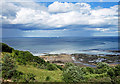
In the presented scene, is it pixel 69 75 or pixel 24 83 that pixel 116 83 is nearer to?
pixel 69 75

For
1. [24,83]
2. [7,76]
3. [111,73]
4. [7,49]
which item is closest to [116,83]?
[24,83]

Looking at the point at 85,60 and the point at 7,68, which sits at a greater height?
the point at 7,68

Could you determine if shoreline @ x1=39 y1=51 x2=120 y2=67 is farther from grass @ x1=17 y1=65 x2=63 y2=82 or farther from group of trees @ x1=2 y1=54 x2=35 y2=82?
group of trees @ x1=2 y1=54 x2=35 y2=82

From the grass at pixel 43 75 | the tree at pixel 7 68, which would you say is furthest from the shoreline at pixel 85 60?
the tree at pixel 7 68

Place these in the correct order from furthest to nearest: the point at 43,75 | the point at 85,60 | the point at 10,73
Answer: the point at 85,60 < the point at 43,75 < the point at 10,73

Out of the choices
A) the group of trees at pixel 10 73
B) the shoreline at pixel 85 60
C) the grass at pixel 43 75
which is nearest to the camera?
the group of trees at pixel 10 73

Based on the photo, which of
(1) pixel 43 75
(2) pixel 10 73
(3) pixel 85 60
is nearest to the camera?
(2) pixel 10 73

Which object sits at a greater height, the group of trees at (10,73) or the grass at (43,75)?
the group of trees at (10,73)

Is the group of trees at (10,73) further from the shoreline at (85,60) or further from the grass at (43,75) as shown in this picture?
the shoreline at (85,60)

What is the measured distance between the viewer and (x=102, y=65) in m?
15.6

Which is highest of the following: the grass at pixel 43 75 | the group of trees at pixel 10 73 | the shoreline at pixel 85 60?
the group of trees at pixel 10 73

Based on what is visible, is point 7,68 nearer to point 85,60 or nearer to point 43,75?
point 43,75

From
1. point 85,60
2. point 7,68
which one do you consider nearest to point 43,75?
point 7,68

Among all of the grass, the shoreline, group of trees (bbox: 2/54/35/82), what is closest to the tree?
group of trees (bbox: 2/54/35/82)
